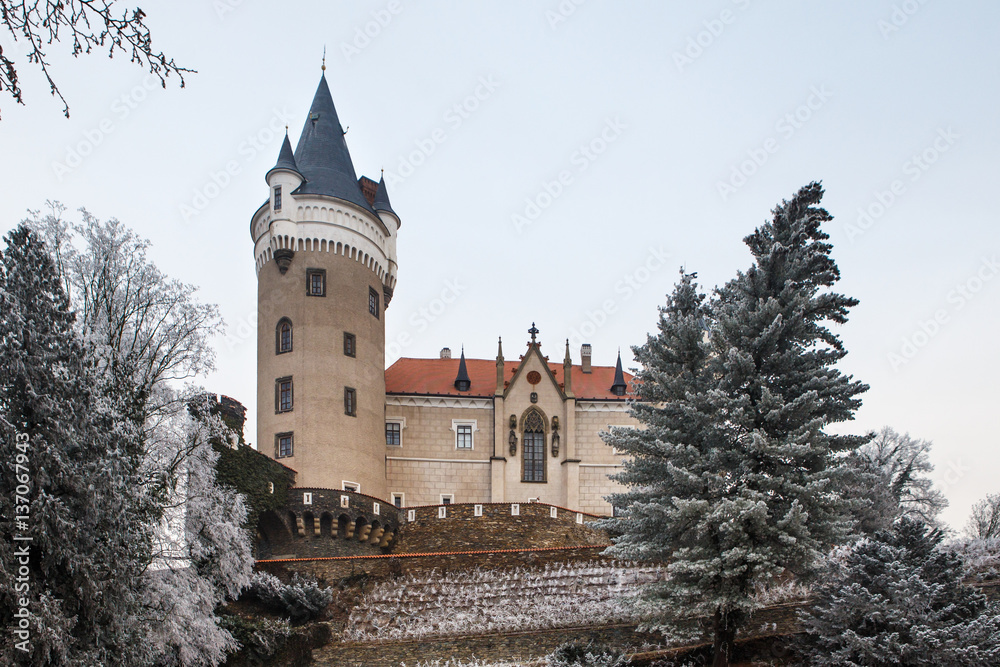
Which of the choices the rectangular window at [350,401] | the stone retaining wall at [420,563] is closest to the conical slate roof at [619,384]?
the rectangular window at [350,401]

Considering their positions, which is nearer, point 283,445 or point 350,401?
point 283,445

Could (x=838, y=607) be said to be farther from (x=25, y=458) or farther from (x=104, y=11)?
(x=104, y=11)

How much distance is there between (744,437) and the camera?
20922mm

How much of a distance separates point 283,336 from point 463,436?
991 centimetres

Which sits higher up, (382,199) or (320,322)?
(382,199)

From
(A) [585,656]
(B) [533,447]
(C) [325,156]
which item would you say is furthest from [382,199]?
(A) [585,656]

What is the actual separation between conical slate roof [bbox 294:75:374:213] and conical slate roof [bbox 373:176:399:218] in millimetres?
2632

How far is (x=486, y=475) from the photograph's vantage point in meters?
42.5

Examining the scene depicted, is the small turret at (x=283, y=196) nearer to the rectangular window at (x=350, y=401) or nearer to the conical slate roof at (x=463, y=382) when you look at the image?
the rectangular window at (x=350, y=401)

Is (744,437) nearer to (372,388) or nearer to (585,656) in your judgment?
(585,656)

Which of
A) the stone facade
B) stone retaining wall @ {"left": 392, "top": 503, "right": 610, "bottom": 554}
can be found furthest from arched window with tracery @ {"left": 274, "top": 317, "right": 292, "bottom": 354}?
stone retaining wall @ {"left": 392, "top": 503, "right": 610, "bottom": 554}

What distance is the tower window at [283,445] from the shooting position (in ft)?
119

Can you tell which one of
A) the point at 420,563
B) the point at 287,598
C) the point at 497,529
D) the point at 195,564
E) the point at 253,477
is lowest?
the point at 287,598

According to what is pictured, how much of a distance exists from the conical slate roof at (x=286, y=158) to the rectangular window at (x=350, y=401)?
9.86 m
